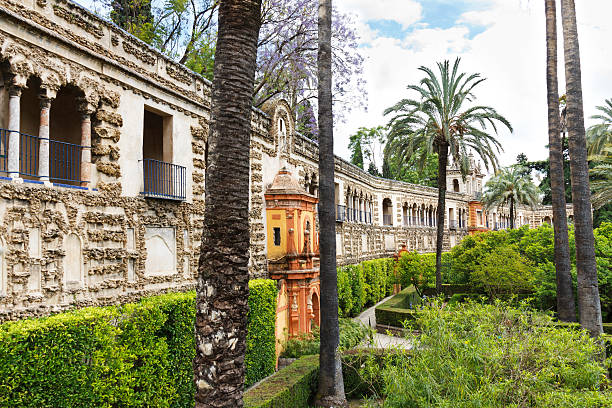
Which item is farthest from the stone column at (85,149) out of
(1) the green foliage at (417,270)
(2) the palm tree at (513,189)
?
(2) the palm tree at (513,189)

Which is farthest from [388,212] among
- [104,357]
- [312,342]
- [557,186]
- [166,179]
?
[104,357]

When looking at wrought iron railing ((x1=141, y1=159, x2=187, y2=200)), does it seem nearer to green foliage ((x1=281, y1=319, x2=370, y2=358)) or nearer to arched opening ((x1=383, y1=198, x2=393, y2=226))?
green foliage ((x1=281, y1=319, x2=370, y2=358))

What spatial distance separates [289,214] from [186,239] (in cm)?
543

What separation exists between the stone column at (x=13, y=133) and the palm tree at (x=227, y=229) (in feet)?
14.5

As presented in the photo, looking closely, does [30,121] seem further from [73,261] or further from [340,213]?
[340,213]

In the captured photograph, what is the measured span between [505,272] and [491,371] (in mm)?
16357

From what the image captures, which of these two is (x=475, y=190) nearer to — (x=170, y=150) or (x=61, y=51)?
Answer: (x=170, y=150)

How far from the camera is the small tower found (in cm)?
1668

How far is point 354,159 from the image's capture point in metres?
51.4

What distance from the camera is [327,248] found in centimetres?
1144

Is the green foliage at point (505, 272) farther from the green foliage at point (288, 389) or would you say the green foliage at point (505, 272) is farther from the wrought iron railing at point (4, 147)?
the wrought iron railing at point (4, 147)

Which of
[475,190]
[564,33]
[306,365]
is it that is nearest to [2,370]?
[306,365]

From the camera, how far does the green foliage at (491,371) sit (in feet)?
19.4

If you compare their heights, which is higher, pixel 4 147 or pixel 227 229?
pixel 4 147
